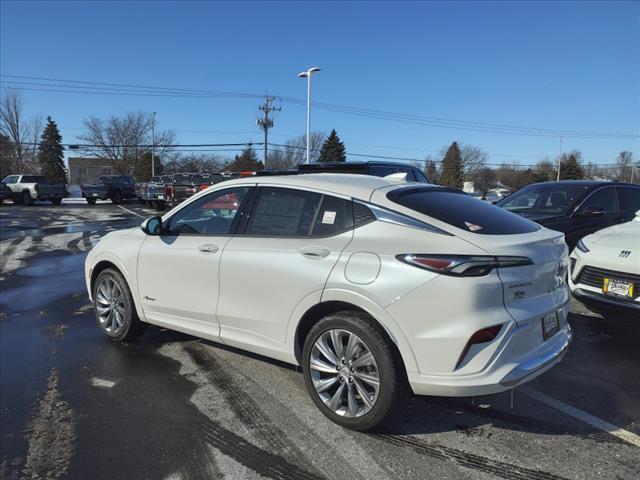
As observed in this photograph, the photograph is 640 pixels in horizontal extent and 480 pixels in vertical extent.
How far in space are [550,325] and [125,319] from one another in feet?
12.4

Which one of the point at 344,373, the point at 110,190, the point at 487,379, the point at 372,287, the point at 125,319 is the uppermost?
the point at 372,287

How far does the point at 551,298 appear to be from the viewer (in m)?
3.21

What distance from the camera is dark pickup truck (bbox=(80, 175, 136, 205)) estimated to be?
105ft

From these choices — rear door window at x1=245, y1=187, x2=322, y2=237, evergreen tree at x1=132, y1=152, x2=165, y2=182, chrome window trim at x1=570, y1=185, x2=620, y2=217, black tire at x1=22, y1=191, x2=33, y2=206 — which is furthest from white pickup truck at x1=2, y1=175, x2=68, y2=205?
evergreen tree at x1=132, y1=152, x2=165, y2=182

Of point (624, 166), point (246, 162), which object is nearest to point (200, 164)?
point (246, 162)

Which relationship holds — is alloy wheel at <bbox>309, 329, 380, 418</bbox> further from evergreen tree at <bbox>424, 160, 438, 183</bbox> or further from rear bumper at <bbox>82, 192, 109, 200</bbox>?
evergreen tree at <bbox>424, 160, 438, 183</bbox>

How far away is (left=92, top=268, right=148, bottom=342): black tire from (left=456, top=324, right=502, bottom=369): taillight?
3261 mm

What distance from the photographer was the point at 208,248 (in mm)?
3990

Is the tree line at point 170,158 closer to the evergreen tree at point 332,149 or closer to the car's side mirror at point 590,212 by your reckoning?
the evergreen tree at point 332,149

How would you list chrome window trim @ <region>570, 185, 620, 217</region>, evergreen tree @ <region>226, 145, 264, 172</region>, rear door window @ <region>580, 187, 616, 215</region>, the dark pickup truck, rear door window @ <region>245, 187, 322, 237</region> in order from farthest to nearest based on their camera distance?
evergreen tree @ <region>226, 145, 264, 172</region> < the dark pickup truck < rear door window @ <region>580, 187, 616, 215</region> < chrome window trim @ <region>570, 185, 620, 217</region> < rear door window @ <region>245, 187, 322, 237</region>

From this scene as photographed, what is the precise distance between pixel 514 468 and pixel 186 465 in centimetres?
191

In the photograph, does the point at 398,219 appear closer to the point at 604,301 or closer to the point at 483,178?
the point at 604,301

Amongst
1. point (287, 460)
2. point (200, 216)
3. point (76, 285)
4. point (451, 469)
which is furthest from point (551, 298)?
point (76, 285)

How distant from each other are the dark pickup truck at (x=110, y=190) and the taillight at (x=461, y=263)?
33149 mm
